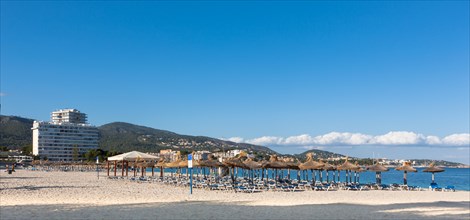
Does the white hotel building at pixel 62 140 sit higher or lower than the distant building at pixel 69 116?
lower

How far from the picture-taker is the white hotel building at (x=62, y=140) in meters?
141

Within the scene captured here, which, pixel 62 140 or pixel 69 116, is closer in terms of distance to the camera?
pixel 62 140

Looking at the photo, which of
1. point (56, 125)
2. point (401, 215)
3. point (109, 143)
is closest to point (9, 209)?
point (401, 215)

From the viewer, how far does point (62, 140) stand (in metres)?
146

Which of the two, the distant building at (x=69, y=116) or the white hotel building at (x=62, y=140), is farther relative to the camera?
the distant building at (x=69, y=116)

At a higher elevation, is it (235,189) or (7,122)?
(7,122)

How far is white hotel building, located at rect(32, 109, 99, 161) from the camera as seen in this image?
141m

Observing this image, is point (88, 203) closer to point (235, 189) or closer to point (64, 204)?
point (64, 204)

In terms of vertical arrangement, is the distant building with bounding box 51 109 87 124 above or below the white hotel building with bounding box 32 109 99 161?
above

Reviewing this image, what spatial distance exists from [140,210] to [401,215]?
7.69 m

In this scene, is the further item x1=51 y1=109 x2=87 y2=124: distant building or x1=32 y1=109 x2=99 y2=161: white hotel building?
x1=51 y1=109 x2=87 y2=124: distant building

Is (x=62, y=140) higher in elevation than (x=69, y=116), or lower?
lower

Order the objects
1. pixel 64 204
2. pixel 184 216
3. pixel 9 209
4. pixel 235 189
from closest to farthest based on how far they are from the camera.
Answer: pixel 184 216 < pixel 9 209 < pixel 64 204 < pixel 235 189

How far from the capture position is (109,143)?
195 meters
